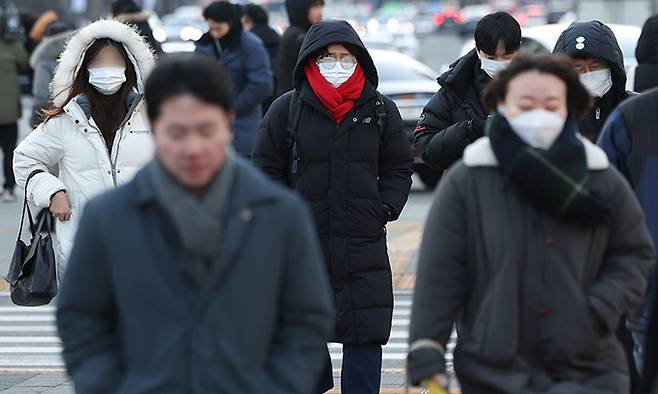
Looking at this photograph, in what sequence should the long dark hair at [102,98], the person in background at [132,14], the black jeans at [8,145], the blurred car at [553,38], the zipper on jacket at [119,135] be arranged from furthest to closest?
1. the black jeans at [8,145]
2. the blurred car at [553,38]
3. the person in background at [132,14]
4. the long dark hair at [102,98]
5. the zipper on jacket at [119,135]

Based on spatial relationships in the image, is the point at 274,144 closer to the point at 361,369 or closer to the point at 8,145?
the point at 361,369

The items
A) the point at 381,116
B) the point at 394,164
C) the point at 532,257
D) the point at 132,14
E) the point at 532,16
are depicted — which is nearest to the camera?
the point at 532,257

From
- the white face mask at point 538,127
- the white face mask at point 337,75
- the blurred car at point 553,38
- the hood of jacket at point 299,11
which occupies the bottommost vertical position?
the blurred car at point 553,38

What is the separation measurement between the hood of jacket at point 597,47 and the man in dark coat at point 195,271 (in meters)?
3.08

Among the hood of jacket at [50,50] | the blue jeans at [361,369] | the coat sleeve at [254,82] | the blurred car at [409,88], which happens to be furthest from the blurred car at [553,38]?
the blue jeans at [361,369]

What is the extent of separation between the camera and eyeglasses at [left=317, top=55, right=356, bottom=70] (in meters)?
6.73

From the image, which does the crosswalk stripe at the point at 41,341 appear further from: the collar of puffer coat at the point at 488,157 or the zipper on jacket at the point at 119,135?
the collar of puffer coat at the point at 488,157

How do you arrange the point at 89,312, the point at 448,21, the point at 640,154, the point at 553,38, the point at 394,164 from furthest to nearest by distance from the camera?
1. the point at 448,21
2. the point at 553,38
3. the point at 394,164
4. the point at 640,154
5. the point at 89,312

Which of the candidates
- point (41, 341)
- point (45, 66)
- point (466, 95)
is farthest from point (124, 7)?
point (466, 95)

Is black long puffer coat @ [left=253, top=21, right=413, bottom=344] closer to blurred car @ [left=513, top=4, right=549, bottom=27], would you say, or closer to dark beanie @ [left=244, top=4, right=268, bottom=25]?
dark beanie @ [left=244, top=4, right=268, bottom=25]

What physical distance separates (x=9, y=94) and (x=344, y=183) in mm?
9875

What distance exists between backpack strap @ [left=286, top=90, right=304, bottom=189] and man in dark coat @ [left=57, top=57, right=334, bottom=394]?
2891mm

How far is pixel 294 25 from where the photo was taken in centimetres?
1332

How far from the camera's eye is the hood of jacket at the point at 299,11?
13.2 m
